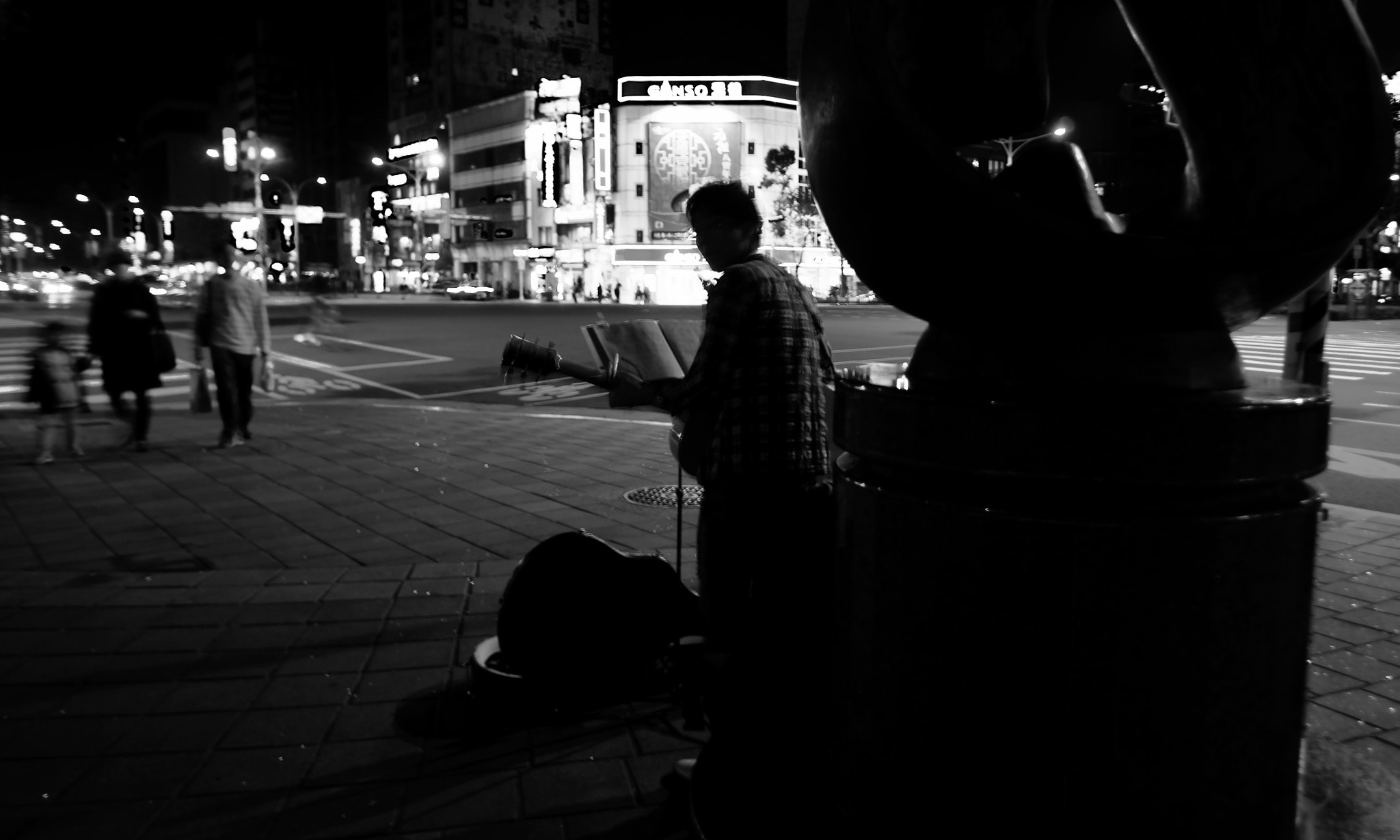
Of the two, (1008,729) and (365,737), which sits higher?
(1008,729)

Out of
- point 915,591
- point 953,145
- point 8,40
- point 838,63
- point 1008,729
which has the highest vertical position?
point 8,40

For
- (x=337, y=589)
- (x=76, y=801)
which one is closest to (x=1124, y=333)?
(x=76, y=801)

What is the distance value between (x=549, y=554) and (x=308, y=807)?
1126 mm

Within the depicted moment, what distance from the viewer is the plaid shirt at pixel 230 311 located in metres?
9.27

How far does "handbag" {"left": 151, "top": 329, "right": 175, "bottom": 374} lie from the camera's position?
9117 millimetres

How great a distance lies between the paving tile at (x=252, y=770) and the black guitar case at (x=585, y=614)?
2.55 feet

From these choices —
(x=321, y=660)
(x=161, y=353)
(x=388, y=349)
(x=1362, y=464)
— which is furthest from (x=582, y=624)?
(x=388, y=349)

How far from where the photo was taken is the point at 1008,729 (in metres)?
1.98

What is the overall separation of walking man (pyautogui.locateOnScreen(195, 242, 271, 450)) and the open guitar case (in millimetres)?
6637

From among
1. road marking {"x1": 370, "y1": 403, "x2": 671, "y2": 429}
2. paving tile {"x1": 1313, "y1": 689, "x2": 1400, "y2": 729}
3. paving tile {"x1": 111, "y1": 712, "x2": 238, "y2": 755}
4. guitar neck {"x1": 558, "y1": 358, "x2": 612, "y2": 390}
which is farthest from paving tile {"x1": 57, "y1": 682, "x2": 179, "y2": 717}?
road marking {"x1": 370, "y1": 403, "x2": 671, "y2": 429}

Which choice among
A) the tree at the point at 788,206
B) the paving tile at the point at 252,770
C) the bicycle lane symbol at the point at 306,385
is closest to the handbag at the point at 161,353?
the bicycle lane symbol at the point at 306,385

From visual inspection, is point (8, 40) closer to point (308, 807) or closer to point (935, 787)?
point (308, 807)

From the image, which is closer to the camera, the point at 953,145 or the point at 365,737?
the point at 953,145

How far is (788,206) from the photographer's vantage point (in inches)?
2854
